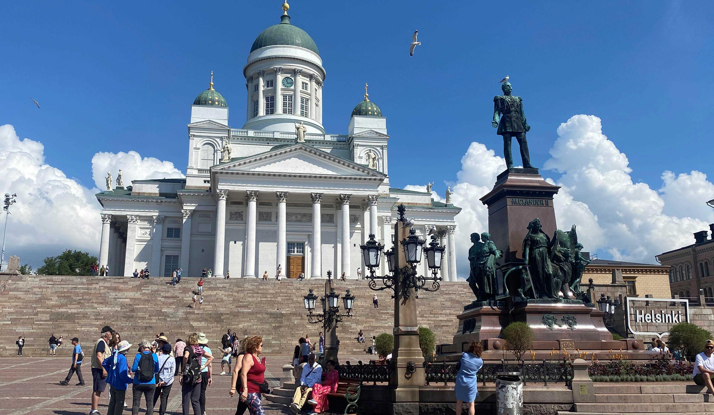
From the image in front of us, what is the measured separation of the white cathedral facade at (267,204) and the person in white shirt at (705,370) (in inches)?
1571

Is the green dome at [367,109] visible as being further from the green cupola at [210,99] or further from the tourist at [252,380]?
the tourist at [252,380]

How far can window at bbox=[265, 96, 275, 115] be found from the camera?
229 ft

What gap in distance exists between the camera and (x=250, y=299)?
4100 cm

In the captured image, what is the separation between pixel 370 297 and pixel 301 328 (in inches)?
309

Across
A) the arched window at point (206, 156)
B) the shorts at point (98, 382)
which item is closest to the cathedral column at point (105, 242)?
the arched window at point (206, 156)

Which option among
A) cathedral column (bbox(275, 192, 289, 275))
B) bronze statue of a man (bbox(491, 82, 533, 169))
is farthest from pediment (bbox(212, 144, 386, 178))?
bronze statue of a man (bbox(491, 82, 533, 169))

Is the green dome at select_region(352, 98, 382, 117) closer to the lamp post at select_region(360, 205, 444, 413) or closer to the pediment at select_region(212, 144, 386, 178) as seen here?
the pediment at select_region(212, 144, 386, 178)

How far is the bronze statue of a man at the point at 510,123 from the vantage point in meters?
15.6

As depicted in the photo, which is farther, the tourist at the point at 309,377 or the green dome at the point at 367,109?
the green dome at the point at 367,109

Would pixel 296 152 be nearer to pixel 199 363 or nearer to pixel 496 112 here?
pixel 496 112

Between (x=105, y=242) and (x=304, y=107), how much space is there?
2601cm

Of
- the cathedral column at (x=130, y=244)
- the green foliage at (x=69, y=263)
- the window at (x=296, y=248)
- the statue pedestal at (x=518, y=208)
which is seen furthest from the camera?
the green foliage at (x=69, y=263)

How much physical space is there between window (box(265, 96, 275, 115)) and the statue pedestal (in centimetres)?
5725

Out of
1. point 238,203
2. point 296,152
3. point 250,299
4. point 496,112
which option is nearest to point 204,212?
point 238,203
